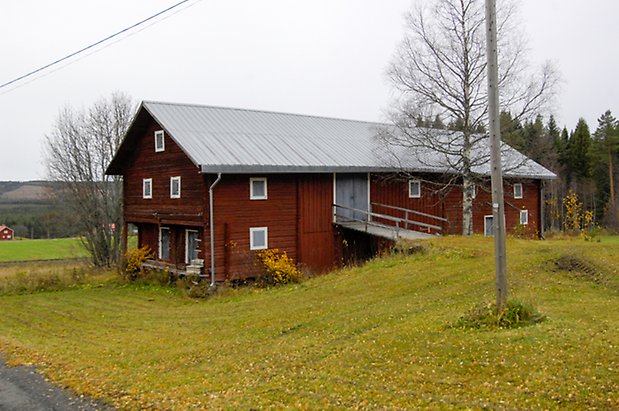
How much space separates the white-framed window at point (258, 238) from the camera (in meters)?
24.2

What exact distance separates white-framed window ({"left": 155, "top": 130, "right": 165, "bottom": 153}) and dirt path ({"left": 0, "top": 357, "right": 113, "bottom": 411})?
16.6 meters

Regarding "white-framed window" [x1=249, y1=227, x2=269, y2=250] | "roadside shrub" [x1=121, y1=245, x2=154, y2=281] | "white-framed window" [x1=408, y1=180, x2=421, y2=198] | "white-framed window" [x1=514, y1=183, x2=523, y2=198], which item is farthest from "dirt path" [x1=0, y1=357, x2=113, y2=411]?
"white-framed window" [x1=514, y1=183, x2=523, y2=198]

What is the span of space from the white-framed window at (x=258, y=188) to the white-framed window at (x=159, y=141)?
16.6ft

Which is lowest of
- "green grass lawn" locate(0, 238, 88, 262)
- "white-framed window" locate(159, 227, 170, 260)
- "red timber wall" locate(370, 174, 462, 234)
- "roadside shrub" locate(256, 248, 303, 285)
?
"green grass lawn" locate(0, 238, 88, 262)

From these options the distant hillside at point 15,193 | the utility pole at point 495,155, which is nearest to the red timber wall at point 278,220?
the utility pole at point 495,155

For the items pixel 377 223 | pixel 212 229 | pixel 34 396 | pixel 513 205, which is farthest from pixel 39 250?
pixel 34 396

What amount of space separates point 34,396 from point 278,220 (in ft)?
52.7

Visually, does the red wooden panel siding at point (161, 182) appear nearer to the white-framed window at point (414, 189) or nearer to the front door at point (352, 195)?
the front door at point (352, 195)

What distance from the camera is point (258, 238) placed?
79.9 ft

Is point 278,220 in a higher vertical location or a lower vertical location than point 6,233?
higher

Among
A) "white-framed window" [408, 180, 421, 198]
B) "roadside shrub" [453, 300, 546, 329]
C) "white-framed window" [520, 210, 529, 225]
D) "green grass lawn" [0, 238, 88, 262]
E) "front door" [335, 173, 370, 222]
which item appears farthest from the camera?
"green grass lawn" [0, 238, 88, 262]

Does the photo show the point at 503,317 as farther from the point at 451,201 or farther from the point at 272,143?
the point at 451,201

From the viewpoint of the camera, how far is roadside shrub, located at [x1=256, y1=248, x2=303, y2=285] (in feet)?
77.6

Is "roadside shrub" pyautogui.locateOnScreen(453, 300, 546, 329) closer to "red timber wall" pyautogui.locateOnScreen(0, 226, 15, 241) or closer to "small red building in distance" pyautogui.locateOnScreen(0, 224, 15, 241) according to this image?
"small red building in distance" pyautogui.locateOnScreen(0, 224, 15, 241)
